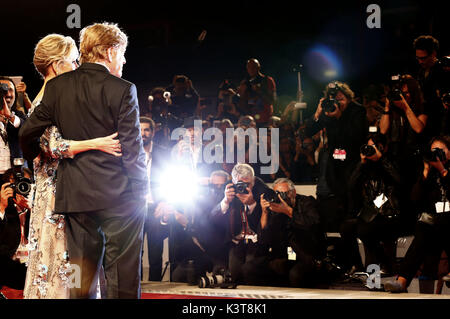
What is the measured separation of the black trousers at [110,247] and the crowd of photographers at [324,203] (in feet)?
5.81

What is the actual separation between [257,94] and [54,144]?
11.4ft

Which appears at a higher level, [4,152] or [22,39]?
[22,39]

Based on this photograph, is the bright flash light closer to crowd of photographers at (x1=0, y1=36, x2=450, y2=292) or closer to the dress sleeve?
crowd of photographers at (x1=0, y1=36, x2=450, y2=292)

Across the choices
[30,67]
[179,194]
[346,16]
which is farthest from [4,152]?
[346,16]

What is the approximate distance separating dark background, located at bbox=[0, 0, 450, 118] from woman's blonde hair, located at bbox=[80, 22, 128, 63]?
12.3ft

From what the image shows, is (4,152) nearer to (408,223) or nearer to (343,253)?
(343,253)

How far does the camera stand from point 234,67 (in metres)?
Result: 6.57

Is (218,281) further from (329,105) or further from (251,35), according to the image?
(251,35)

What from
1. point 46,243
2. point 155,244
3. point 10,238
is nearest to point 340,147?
point 155,244

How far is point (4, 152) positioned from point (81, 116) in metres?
2.62

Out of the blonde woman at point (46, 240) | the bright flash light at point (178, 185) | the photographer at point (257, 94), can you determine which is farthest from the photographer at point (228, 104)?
the blonde woman at point (46, 240)

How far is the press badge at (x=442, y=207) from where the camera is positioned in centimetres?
342

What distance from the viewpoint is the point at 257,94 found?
5227 millimetres

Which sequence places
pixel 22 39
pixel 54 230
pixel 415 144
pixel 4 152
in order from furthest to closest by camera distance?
pixel 22 39
pixel 4 152
pixel 415 144
pixel 54 230
